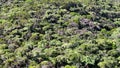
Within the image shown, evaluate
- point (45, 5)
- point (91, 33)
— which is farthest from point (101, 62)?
point (45, 5)

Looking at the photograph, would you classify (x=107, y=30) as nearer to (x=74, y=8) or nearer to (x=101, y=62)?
(x=74, y=8)

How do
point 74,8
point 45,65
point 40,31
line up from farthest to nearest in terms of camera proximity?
point 74,8 → point 40,31 → point 45,65

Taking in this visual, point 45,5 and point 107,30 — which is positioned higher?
point 45,5

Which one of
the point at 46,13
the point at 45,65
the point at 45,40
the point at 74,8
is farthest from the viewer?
the point at 74,8

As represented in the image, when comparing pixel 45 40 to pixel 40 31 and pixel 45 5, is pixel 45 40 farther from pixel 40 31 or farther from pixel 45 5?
pixel 45 5

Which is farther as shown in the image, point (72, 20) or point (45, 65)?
point (72, 20)

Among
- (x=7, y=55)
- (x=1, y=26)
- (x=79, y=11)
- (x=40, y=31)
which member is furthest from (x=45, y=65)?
(x=79, y=11)
